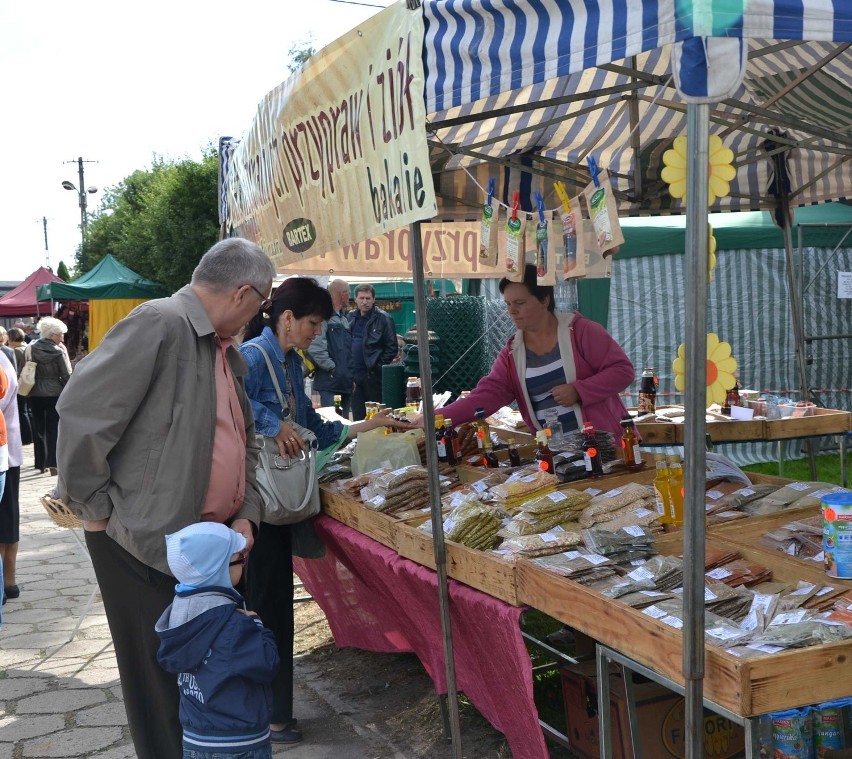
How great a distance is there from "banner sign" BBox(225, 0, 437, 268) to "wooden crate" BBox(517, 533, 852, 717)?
3.98ft

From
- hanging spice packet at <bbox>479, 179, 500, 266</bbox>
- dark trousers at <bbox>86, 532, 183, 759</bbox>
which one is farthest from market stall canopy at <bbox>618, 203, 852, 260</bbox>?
dark trousers at <bbox>86, 532, 183, 759</bbox>

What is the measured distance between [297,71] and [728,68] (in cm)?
210

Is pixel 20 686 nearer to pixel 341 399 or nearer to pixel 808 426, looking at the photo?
pixel 808 426

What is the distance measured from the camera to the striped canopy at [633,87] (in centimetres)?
198

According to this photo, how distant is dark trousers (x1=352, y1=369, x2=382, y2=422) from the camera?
1081 cm

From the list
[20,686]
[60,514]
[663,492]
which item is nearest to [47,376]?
[20,686]

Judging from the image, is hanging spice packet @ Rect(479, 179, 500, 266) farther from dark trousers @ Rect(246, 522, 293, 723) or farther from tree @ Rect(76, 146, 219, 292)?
tree @ Rect(76, 146, 219, 292)

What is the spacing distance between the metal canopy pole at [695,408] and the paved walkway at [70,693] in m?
2.22

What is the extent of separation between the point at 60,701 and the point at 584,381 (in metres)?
3.20

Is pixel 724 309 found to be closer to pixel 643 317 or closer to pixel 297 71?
pixel 643 317

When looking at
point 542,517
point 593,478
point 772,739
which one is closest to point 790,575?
point 772,739

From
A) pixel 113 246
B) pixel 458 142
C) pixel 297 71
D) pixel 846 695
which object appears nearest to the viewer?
pixel 846 695

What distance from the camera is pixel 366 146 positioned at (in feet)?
10.2

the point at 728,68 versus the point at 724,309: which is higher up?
the point at 728,68
